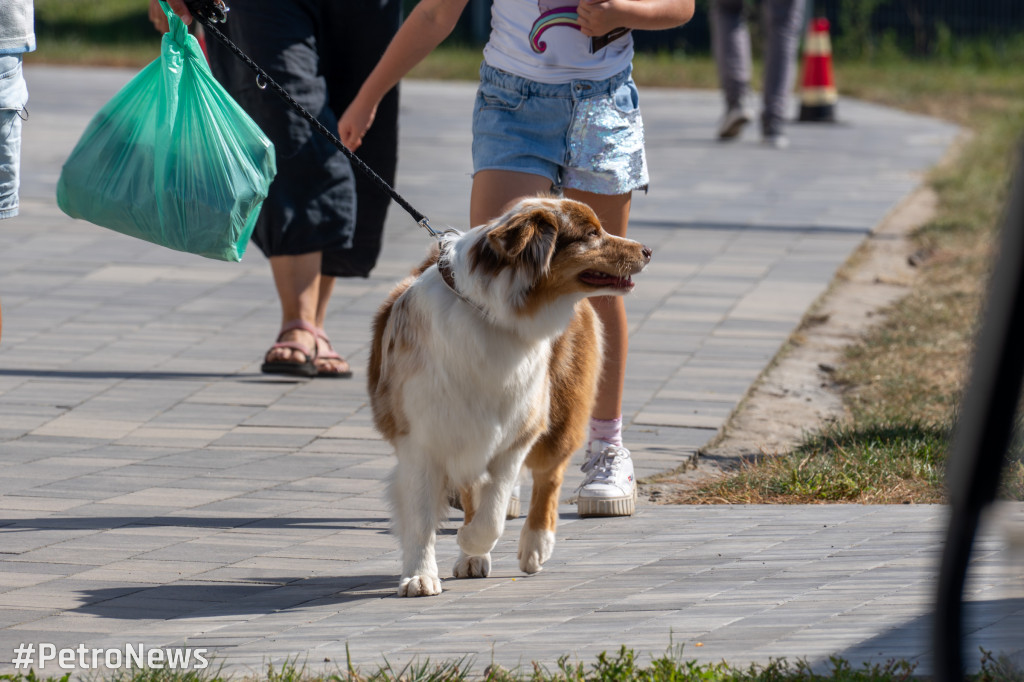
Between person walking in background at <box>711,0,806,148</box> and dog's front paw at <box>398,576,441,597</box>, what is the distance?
9898mm

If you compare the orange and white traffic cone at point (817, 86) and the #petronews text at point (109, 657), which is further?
the orange and white traffic cone at point (817, 86)

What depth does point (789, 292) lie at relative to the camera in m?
→ 7.41

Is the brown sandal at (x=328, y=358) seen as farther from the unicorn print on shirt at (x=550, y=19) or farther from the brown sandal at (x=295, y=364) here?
the unicorn print on shirt at (x=550, y=19)

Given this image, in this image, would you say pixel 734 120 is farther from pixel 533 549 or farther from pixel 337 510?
pixel 533 549

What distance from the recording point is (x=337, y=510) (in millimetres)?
4199

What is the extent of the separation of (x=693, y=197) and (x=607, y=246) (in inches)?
273

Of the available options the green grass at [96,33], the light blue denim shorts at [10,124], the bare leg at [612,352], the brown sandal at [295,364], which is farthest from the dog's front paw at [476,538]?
the green grass at [96,33]

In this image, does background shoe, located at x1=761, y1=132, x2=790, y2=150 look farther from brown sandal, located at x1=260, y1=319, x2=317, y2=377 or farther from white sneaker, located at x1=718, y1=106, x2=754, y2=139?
brown sandal, located at x1=260, y1=319, x2=317, y2=377

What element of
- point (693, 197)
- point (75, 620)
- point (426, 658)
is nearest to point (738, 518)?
point (426, 658)

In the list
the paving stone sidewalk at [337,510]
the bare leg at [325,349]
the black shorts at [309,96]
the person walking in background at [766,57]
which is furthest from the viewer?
the person walking in background at [766,57]

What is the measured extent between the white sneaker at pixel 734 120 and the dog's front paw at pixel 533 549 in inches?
385

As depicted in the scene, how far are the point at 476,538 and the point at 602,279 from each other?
725 millimetres

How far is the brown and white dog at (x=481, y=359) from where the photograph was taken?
3262mm

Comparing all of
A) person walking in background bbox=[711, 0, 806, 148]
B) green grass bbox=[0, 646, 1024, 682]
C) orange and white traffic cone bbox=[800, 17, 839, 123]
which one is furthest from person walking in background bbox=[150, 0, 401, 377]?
orange and white traffic cone bbox=[800, 17, 839, 123]
